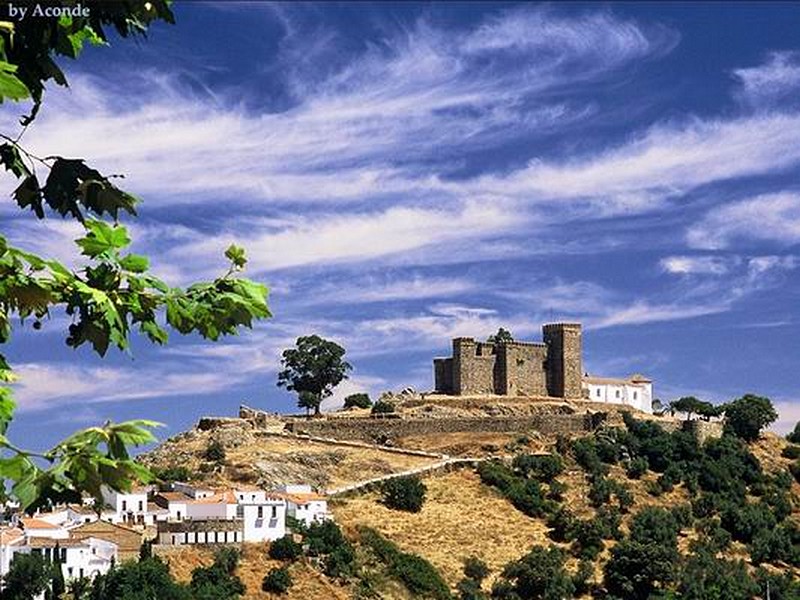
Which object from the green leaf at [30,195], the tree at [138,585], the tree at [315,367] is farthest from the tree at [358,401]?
the green leaf at [30,195]

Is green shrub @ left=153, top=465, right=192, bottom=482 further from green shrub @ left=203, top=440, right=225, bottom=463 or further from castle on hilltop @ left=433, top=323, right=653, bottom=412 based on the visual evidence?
castle on hilltop @ left=433, top=323, right=653, bottom=412

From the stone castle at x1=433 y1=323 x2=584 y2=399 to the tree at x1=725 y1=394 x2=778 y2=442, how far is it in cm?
804

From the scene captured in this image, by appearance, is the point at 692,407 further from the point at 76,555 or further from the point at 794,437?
the point at 76,555

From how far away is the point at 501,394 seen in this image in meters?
64.0

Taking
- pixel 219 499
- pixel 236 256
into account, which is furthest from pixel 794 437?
Answer: pixel 236 256

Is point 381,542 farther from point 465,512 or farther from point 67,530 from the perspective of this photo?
point 67,530

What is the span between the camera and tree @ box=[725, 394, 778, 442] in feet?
220

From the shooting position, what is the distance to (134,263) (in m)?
4.47

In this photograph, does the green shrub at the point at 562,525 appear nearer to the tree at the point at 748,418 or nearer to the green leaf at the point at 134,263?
the tree at the point at 748,418

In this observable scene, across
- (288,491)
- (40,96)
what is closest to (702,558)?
(288,491)

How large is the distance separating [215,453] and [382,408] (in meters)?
10.3

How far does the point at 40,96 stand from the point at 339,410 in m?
61.3

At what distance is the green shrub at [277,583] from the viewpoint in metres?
43.9

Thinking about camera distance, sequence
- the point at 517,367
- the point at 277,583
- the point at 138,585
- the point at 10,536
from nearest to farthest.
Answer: the point at 138,585 → the point at 277,583 → the point at 10,536 → the point at 517,367
